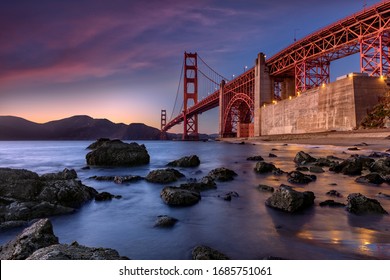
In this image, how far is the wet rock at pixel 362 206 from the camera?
12.1 ft

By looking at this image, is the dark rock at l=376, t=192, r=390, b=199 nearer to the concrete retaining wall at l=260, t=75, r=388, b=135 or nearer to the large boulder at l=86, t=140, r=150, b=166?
the large boulder at l=86, t=140, r=150, b=166

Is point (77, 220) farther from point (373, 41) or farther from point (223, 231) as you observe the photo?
point (373, 41)

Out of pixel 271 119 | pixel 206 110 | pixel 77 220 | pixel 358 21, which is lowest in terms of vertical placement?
pixel 77 220

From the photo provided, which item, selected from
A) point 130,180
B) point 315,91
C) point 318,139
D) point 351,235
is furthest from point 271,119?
point 351,235

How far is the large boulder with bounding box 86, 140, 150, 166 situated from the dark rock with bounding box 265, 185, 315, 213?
28.2 feet

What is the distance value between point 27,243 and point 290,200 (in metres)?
3.39

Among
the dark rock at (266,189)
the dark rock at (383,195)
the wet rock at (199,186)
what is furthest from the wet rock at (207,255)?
the dark rock at (383,195)

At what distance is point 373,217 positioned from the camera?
349 centimetres

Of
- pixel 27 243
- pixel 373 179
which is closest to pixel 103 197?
pixel 27 243

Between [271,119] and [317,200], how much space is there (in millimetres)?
38423

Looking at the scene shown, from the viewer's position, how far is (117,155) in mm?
11430

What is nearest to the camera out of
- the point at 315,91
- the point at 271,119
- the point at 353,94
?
the point at 353,94

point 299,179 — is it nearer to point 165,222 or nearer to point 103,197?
point 165,222

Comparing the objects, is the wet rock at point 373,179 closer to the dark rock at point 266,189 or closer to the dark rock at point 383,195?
the dark rock at point 383,195
